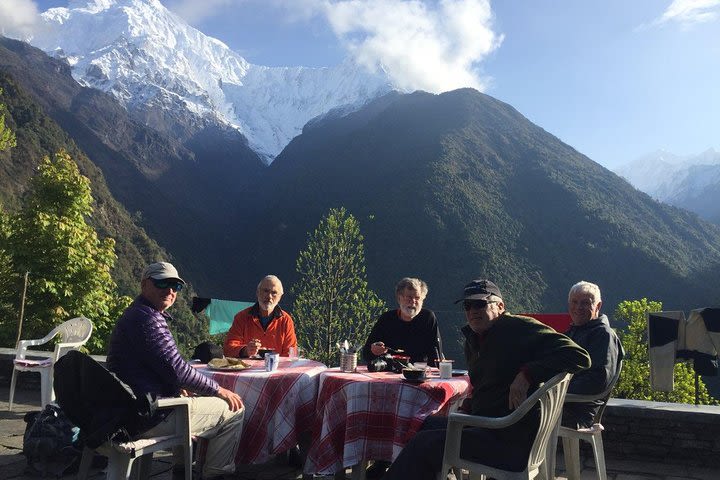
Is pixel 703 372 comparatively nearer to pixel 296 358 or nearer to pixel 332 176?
pixel 296 358

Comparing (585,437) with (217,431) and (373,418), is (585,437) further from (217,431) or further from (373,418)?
(217,431)

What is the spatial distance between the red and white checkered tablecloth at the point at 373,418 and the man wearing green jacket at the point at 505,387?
56 centimetres

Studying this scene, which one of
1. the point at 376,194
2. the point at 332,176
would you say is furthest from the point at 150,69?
the point at 376,194

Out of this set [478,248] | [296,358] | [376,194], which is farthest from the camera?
[376,194]

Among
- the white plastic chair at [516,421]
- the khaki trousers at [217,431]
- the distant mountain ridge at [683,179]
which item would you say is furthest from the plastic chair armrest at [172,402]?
the distant mountain ridge at [683,179]

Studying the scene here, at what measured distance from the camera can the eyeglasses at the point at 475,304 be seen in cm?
266

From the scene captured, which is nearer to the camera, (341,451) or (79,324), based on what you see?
(341,451)

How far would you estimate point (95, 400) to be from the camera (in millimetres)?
2668

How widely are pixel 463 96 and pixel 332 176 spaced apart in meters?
21.3

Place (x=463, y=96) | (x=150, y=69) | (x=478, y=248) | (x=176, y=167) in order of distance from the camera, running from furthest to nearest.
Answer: (x=150, y=69)
(x=176, y=167)
(x=463, y=96)
(x=478, y=248)

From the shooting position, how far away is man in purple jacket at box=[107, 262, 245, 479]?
9.38ft

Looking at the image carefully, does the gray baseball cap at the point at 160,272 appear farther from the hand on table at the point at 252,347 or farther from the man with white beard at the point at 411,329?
the man with white beard at the point at 411,329

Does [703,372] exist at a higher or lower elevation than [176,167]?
lower

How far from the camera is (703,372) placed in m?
5.08
